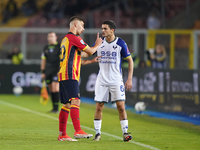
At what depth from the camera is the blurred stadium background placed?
12304 millimetres

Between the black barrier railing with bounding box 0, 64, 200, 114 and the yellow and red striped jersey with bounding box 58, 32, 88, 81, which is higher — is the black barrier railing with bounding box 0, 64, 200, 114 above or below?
below

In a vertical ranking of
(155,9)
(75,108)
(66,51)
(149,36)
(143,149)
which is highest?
(155,9)

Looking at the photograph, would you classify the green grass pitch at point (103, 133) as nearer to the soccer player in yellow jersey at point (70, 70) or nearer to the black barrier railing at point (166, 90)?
the soccer player in yellow jersey at point (70, 70)

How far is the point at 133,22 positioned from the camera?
24.0m

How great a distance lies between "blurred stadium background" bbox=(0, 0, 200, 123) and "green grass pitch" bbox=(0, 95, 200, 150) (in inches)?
50.2

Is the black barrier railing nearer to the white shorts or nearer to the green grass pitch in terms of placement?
the green grass pitch

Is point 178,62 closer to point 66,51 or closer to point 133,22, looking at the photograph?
point 133,22

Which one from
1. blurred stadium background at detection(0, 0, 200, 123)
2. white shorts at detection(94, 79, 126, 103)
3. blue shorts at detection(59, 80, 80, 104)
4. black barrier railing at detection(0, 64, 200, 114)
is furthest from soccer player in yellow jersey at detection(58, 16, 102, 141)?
black barrier railing at detection(0, 64, 200, 114)

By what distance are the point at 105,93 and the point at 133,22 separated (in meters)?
17.2

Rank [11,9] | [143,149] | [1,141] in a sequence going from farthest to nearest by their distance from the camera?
[11,9] → [1,141] → [143,149]

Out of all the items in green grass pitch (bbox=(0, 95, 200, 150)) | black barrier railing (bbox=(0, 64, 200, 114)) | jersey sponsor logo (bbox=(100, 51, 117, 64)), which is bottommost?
green grass pitch (bbox=(0, 95, 200, 150))

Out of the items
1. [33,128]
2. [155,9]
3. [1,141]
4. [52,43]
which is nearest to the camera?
[1,141]

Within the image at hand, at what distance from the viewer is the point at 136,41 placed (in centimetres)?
1883

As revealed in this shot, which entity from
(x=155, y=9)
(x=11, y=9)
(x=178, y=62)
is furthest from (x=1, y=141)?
(x=11, y=9)
